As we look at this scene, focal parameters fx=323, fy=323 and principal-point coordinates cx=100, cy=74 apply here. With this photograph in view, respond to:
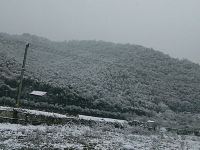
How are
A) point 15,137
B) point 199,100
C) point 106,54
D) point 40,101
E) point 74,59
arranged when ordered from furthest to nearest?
point 106,54 → point 74,59 → point 199,100 → point 40,101 → point 15,137

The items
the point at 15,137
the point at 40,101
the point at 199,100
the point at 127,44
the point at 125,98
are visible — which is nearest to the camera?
the point at 15,137

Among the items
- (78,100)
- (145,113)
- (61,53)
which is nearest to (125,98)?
(145,113)

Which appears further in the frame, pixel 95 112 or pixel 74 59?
pixel 74 59

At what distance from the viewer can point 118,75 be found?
68188 mm

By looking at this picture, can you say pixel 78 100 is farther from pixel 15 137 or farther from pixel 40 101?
pixel 15 137

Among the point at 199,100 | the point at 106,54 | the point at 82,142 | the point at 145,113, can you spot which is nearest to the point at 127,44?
the point at 106,54

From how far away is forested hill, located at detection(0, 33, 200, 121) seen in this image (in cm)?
5239

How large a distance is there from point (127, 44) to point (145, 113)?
60551 millimetres

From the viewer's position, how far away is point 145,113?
48.1 meters

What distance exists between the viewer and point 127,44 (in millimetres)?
106500

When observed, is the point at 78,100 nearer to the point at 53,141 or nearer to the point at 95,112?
the point at 95,112

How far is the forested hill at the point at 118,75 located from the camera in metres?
52.4

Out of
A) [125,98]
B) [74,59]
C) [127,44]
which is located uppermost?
[127,44]

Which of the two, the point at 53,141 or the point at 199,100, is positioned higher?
the point at 199,100
